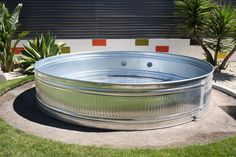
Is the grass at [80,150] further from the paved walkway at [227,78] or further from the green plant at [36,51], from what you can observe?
the green plant at [36,51]

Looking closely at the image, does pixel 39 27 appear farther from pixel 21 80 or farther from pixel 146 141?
pixel 146 141

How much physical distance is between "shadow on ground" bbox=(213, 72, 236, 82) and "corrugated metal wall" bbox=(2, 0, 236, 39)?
1937mm

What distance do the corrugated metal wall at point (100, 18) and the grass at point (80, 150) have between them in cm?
511

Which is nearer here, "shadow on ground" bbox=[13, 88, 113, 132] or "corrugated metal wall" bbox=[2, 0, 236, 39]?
"shadow on ground" bbox=[13, 88, 113, 132]

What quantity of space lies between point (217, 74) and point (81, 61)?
11.0ft

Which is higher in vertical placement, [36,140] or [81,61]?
[81,61]

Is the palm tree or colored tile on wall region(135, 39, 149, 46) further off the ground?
the palm tree

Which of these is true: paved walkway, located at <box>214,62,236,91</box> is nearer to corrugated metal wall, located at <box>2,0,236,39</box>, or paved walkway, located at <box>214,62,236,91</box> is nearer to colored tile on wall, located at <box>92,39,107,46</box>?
corrugated metal wall, located at <box>2,0,236,39</box>

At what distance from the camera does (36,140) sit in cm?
437

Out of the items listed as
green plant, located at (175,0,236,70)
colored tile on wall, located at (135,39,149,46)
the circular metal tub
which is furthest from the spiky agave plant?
the circular metal tub

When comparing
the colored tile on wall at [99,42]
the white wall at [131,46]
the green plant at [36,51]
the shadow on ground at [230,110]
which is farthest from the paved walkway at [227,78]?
the green plant at [36,51]

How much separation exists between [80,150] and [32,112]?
5.77ft

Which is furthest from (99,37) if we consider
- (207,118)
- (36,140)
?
(36,140)

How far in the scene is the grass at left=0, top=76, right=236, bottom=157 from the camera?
4012 mm
